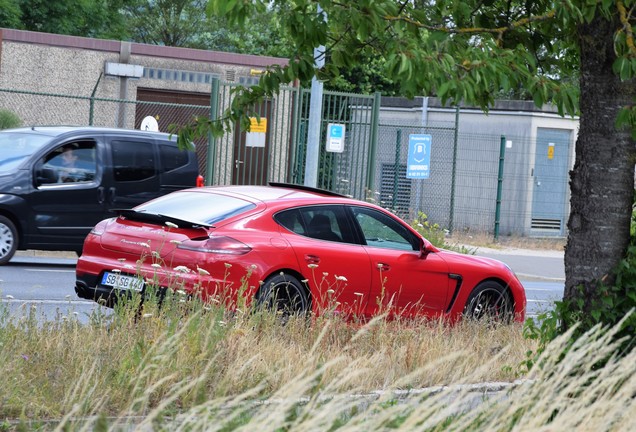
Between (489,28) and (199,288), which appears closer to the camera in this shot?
(489,28)

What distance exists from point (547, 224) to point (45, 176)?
15668 mm

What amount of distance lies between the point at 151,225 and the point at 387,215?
2359 mm

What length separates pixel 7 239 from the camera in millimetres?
15445

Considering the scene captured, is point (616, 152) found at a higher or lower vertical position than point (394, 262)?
higher

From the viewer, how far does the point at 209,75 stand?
90.2ft

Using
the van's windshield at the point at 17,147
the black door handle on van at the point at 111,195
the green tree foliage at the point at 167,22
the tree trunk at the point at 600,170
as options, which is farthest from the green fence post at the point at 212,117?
the green tree foliage at the point at 167,22

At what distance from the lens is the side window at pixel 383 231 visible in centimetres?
1086

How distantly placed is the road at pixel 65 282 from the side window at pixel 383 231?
59.0 inches

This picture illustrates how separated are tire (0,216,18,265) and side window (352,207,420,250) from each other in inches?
248

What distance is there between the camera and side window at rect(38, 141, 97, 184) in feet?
52.2

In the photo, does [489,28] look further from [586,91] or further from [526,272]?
[526,272]

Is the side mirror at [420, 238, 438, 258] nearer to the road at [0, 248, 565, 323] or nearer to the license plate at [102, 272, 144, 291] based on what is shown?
the road at [0, 248, 565, 323]

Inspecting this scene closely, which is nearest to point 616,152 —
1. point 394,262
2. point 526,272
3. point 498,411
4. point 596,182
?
point 596,182

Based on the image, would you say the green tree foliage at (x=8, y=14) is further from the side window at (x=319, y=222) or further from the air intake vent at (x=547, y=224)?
the side window at (x=319, y=222)
